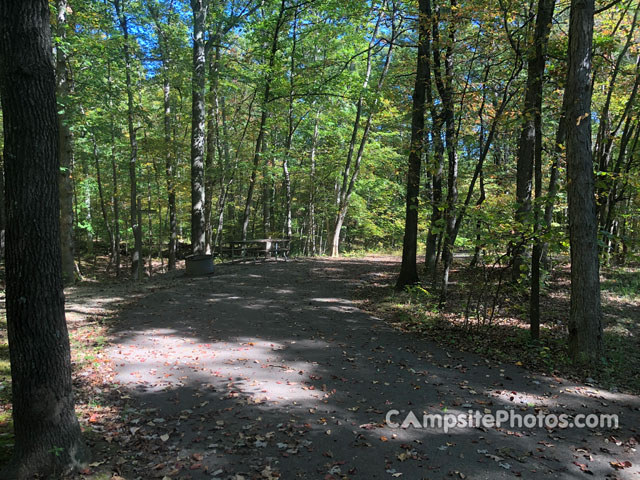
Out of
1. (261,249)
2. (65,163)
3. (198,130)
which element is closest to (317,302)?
(261,249)

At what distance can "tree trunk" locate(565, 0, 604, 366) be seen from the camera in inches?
218

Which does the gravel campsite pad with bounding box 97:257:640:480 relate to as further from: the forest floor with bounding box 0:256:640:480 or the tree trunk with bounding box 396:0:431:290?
the tree trunk with bounding box 396:0:431:290

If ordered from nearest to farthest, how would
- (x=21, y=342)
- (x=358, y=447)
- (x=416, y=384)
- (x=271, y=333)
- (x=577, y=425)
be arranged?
1. (x=21, y=342)
2. (x=358, y=447)
3. (x=577, y=425)
4. (x=416, y=384)
5. (x=271, y=333)

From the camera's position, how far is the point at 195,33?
44.2 feet

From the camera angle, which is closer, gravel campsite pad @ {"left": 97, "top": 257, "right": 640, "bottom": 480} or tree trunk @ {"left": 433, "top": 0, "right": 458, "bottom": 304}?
gravel campsite pad @ {"left": 97, "top": 257, "right": 640, "bottom": 480}

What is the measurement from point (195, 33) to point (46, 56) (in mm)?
12319

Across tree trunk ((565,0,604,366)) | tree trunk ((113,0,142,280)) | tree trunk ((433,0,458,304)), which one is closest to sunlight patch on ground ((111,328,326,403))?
tree trunk ((433,0,458,304))

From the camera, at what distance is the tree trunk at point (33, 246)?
9.06 ft

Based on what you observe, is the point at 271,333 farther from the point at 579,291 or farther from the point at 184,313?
the point at 579,291

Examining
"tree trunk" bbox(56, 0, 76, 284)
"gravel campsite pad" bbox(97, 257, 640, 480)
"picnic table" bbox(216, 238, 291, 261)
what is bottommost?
"gravel campsite pad" bbox(97, 257, 640, 480)

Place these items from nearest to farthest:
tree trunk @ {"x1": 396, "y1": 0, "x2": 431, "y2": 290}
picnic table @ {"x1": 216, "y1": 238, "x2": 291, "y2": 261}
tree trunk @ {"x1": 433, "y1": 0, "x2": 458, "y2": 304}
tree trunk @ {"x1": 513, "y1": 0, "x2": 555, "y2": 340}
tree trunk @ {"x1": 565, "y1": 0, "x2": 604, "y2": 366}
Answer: tree trunk @ {"x1": 565, "y1": 0, "x2": 604, "y2": 366}, tree trunk @ {"x1": 513, "y1": 0, "x2": 555, "y2": 340}, tree trunk @ {"x1": 433, "y1": 0, "x2": 458, "y2": 304}, tree trunk @ {"x1": 396, "y1": 0, "x2": 431, "y2": 290}, picnic table @ {"x1": 216, "y1": 238, "x2": 291, "y2": 261}

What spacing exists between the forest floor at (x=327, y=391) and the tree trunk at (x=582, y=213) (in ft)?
1.49

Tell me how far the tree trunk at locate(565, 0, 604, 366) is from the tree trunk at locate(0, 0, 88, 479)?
6.33m

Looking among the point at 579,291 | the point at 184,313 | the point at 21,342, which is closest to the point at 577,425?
the point at 579,291
